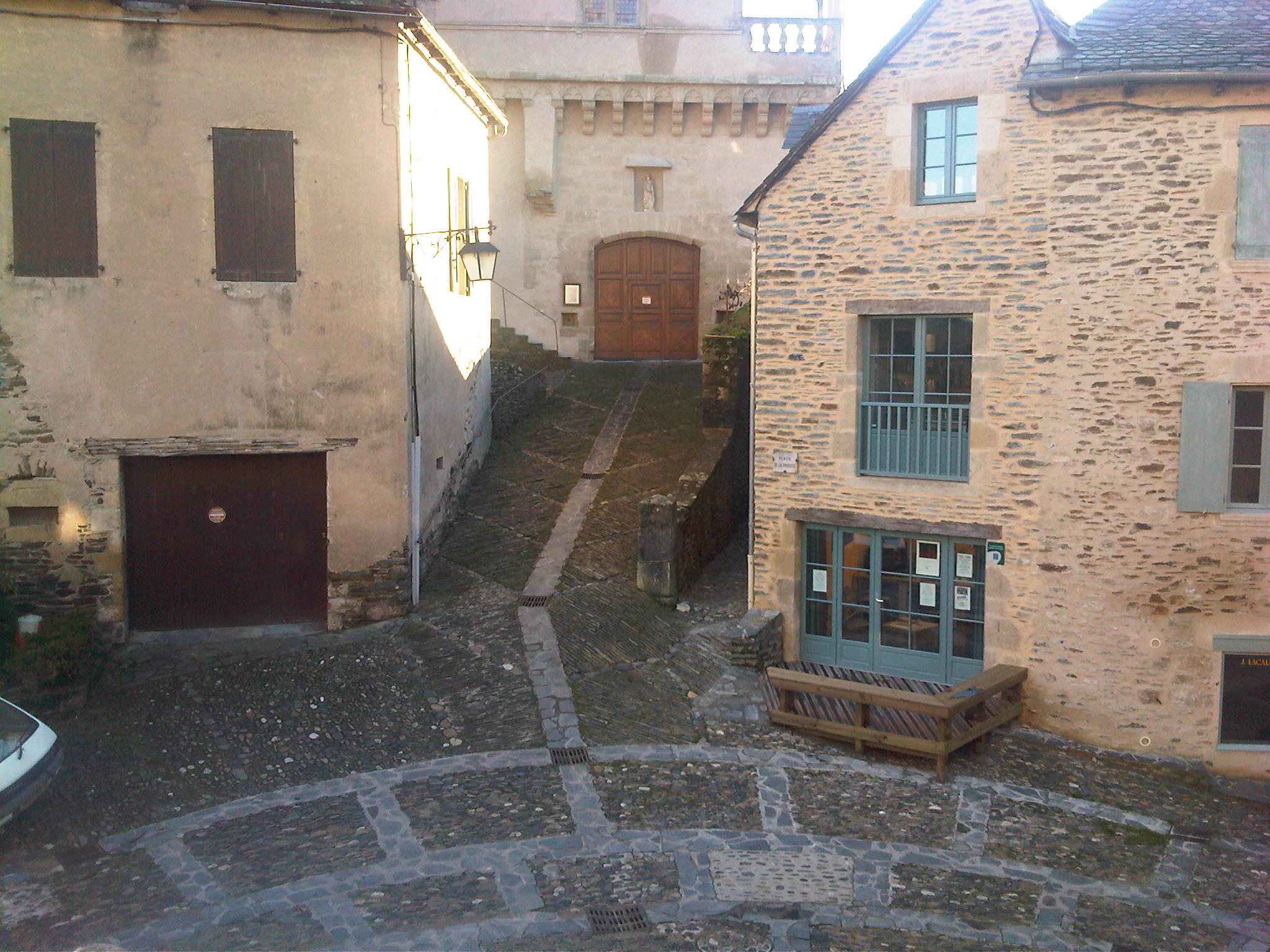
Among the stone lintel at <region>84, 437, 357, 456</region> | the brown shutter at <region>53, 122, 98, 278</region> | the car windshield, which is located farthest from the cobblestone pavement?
the brown shutter at <region>53, 122, 98, 278</region>

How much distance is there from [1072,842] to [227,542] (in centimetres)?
859

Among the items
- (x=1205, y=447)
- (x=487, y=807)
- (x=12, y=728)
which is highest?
(x=1205, y=447)

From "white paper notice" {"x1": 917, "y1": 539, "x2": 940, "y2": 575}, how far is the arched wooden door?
10.7m

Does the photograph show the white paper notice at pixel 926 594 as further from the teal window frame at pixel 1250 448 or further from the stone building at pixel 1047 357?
the teal window frame at pixel 1250 448

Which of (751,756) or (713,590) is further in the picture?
(713,590)

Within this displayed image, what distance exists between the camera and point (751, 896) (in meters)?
8.43

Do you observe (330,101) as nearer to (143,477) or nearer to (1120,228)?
(143,477)

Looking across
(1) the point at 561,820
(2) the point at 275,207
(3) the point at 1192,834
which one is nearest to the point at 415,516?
(2) the point at 275,207

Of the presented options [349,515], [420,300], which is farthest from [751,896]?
[420,300]

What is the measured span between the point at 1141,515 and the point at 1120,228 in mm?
2681

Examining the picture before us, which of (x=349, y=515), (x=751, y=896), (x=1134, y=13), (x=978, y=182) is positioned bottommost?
(x=751, y=896)

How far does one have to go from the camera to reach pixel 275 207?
1215 centimetres

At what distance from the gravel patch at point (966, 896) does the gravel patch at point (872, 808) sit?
53 cm

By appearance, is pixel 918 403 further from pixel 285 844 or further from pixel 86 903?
pixel 86 903
